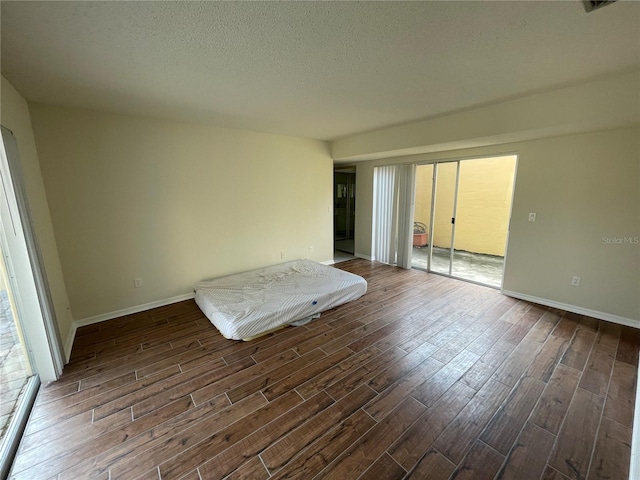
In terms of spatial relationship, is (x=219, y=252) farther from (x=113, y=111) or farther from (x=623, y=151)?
(x=623, y=151)

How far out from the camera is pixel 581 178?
3.08 meters

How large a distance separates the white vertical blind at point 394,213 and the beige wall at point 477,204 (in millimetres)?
438

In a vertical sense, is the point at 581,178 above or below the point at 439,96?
below

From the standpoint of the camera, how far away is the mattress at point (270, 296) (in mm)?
2770

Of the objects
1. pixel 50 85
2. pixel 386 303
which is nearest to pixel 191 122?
pixel 50 85

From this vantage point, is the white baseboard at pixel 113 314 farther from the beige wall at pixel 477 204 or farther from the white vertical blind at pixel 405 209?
the beige wall at pixel 477 204

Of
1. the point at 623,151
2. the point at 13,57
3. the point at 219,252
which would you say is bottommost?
the point at 219,252

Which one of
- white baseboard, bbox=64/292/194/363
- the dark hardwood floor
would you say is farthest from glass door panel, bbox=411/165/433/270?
white baseboard, bbox=64/292/194/363

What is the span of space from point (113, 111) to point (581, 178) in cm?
552

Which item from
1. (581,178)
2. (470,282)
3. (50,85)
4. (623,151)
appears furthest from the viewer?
(470,282)

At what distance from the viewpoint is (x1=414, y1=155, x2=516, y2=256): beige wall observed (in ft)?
18.5

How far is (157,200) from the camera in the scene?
3.34 metres

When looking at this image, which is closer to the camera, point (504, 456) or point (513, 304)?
point (504, 456)

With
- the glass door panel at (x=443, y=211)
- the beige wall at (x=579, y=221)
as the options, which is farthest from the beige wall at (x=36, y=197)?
the glass door panel at (x=443, y=211)
